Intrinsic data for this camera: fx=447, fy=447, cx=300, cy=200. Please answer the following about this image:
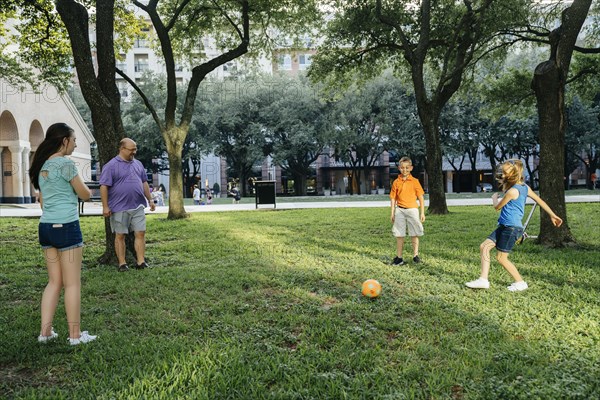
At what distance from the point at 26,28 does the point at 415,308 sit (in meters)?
14.0

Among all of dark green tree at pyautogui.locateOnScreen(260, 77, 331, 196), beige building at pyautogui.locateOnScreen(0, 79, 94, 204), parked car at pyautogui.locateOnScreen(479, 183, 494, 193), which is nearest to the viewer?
beige building at pyautogui.locateOnScreen(0, 79, 94, 204)

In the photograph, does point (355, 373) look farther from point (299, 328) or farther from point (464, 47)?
point (464, 47)

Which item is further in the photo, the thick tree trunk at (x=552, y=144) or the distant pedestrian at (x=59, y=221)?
the thick tree trunk at (x=552, y=144)

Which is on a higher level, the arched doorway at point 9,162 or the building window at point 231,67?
the building window at point 231,67

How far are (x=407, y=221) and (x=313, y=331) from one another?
3601 millimetres

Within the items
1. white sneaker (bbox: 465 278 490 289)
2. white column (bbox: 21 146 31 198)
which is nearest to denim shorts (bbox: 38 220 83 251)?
white sneaker (bbox: 465 278 490 289)

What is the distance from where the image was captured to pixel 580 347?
11.2 ft

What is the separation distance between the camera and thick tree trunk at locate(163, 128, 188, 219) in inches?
578

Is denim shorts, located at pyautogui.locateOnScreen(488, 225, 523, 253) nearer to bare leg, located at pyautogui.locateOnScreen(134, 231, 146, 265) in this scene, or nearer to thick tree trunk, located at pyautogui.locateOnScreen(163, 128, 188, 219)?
bare leg, located at pyautogui.locateOnScreen(134, 231, 146, 265)

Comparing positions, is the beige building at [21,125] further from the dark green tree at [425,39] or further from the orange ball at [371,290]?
the orange ball at [371,290]

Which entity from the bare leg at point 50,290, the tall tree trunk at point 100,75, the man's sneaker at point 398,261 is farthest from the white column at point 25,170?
the bare leg at point 50,290

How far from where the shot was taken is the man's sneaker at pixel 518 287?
5102mm

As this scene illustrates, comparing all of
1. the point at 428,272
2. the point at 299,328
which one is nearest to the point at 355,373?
the point at 299,328

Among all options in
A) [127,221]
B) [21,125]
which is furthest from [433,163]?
[21,125]
